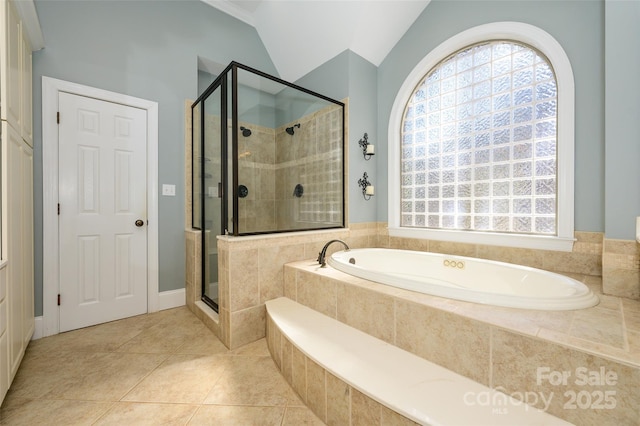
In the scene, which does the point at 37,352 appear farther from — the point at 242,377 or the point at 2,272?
the point at 242,377

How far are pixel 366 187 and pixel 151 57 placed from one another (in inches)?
95.5

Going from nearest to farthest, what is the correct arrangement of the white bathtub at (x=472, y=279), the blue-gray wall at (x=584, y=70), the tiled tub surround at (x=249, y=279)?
the white bathtub at (x=472, y=279), the blue-gray wall at (x=584, y=70), the tiled tub surround at (x=249, y=279)

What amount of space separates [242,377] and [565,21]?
310 cm

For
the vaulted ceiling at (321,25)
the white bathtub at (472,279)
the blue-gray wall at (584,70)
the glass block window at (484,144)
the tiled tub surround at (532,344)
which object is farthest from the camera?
the vaulted ceiling at (321,25)

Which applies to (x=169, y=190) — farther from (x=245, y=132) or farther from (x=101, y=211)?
(x=245, y=132)

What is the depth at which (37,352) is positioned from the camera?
5.77 ft

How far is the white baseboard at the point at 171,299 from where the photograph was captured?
2.52 m

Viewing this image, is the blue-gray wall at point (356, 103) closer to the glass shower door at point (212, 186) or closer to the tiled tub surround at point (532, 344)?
the glass shower door at point (212, 186)

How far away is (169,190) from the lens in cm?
258

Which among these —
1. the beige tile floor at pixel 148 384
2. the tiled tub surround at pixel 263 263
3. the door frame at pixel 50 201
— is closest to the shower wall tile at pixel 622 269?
the tiled tub surround at pixel 263 263

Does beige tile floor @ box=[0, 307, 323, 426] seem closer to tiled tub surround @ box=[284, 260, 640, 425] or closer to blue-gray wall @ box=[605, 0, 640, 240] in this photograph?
tiled tub surround @ box=[284, 260, 640, 425]

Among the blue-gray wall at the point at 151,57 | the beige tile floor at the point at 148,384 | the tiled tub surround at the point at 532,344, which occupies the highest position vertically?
the blue-gray wall at the point at 151,57

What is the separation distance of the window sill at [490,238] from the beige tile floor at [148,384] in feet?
5.58

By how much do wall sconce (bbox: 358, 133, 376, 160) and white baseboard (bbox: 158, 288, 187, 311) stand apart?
7.71 ft
